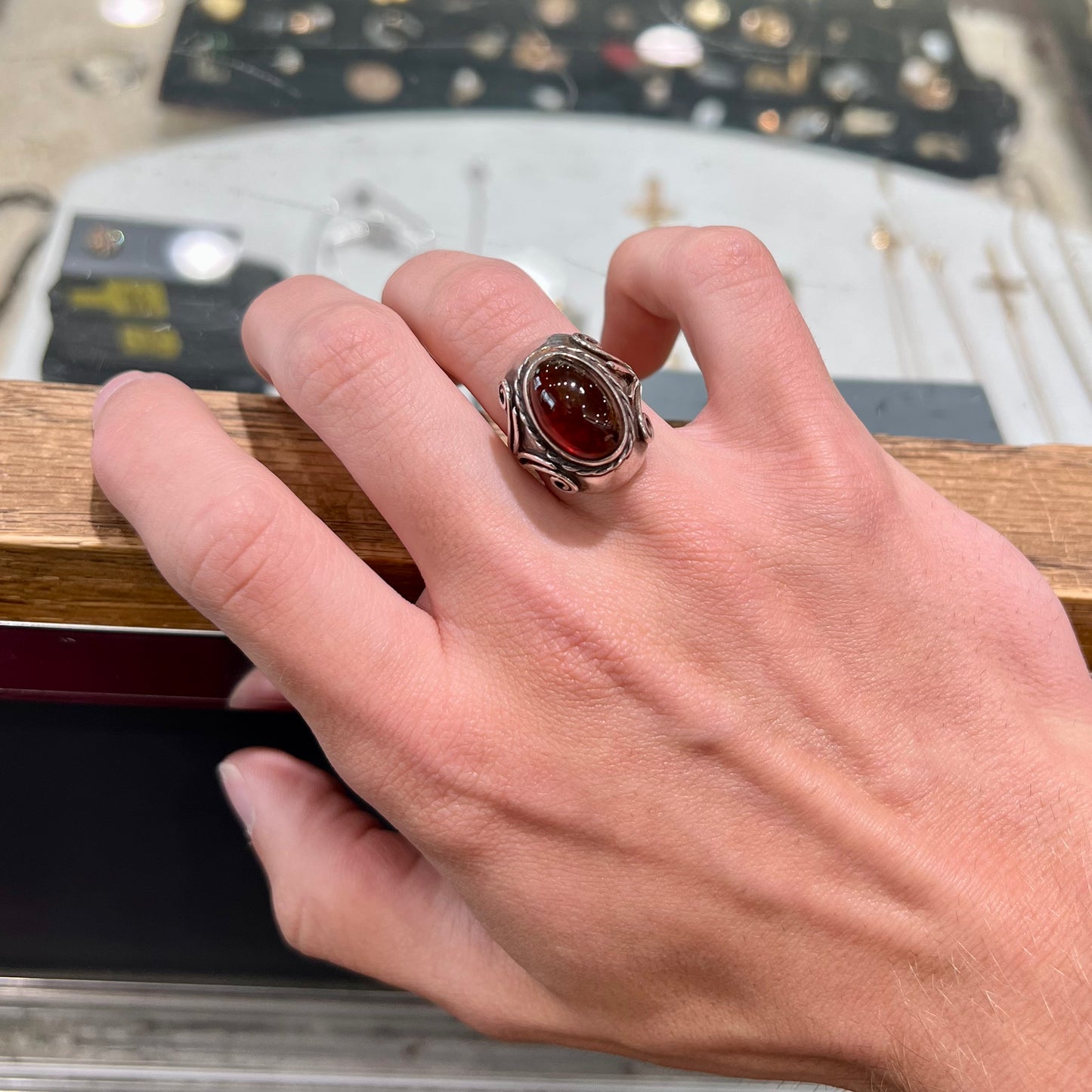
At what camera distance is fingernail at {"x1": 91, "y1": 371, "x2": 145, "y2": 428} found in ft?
1.78

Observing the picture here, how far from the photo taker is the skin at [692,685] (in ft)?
1.69

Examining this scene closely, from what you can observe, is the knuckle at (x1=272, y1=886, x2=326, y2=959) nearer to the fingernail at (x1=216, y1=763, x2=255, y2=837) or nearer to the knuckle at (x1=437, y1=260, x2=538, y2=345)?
the fingernail at (x1=216, y1=763, x2=255, y2=837)

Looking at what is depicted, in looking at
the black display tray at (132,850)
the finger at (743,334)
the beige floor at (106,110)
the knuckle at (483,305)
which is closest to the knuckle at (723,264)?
the finger at (743,334)

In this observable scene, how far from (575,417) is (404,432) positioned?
0.10 meters

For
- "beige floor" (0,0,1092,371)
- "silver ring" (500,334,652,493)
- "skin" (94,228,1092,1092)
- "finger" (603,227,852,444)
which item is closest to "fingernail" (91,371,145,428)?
"skin" (94,228,1092,1092)

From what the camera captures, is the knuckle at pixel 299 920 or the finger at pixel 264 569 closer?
the finger at pixel 264 569

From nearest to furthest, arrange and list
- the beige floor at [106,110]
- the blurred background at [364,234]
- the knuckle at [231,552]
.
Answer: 1. the knuckle at [231,552]
2. the blurred background at [364,234]
3. the beige floor at [106,110]

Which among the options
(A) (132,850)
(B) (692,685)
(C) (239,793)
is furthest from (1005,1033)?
(A) (132,850)

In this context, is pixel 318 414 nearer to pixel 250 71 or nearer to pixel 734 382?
pixel 734 382

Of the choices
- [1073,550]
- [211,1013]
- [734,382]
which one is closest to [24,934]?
[211,1013]

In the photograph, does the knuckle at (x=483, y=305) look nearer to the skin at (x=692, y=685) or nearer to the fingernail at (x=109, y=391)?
the skin at (x=692, y=685)

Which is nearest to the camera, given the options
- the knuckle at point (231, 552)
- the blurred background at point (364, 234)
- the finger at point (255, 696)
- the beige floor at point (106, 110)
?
the knuckle at point (231, 552)

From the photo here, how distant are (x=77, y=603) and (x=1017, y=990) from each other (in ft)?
1.88

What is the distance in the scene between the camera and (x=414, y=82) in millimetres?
1064
